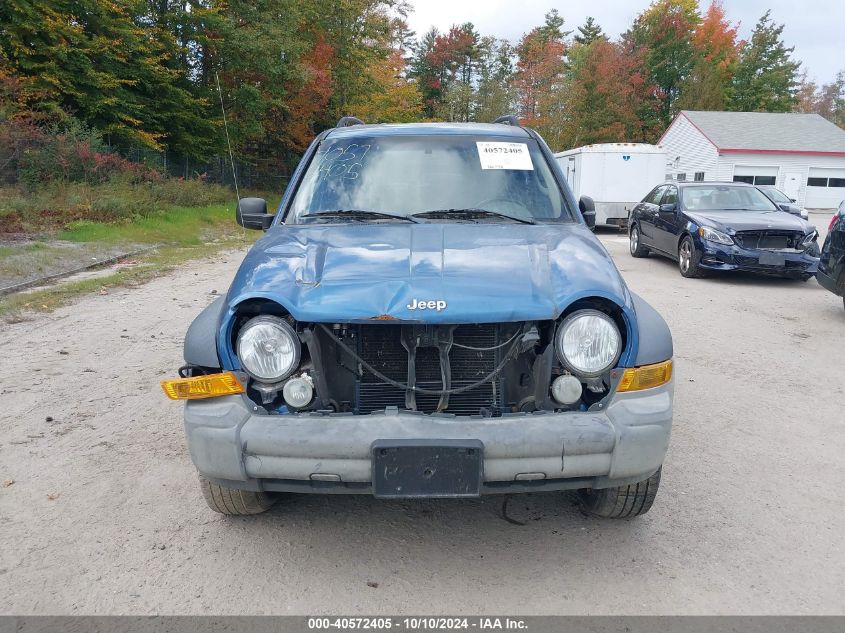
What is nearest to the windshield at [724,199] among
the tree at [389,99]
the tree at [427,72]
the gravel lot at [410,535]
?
the gravel lot at [410,535]

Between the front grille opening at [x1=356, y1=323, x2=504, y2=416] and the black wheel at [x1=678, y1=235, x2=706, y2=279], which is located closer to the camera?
the front grille opening at [x1=356, y1=323, x2=504, y2=416]

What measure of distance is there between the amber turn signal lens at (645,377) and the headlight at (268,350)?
1.38 meters

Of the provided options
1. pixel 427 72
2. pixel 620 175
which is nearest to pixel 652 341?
pixel 620 175

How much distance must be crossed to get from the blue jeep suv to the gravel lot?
0.97 feet

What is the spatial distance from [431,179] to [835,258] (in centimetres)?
596

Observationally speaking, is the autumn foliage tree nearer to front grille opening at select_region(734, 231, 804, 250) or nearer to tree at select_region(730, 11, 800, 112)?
tree at select_region(730, 11, 800, 112)

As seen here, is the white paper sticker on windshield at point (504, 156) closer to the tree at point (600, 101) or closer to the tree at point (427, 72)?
the tree at point (600, 101)

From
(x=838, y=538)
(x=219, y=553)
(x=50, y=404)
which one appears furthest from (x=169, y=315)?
(x=838, y=538)

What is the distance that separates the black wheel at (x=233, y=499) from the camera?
120 inches

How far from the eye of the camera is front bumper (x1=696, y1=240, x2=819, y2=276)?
9.86 metres

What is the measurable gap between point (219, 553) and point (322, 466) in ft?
2.78

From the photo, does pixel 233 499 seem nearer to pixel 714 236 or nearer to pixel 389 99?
pixel 714 236

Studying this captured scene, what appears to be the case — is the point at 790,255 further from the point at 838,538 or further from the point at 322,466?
the point at 322,466

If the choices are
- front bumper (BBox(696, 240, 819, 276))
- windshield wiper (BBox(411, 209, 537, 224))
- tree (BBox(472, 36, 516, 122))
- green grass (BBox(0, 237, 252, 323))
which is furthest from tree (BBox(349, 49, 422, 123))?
windshield wiper (BBox(411, 209, 537, 224))
